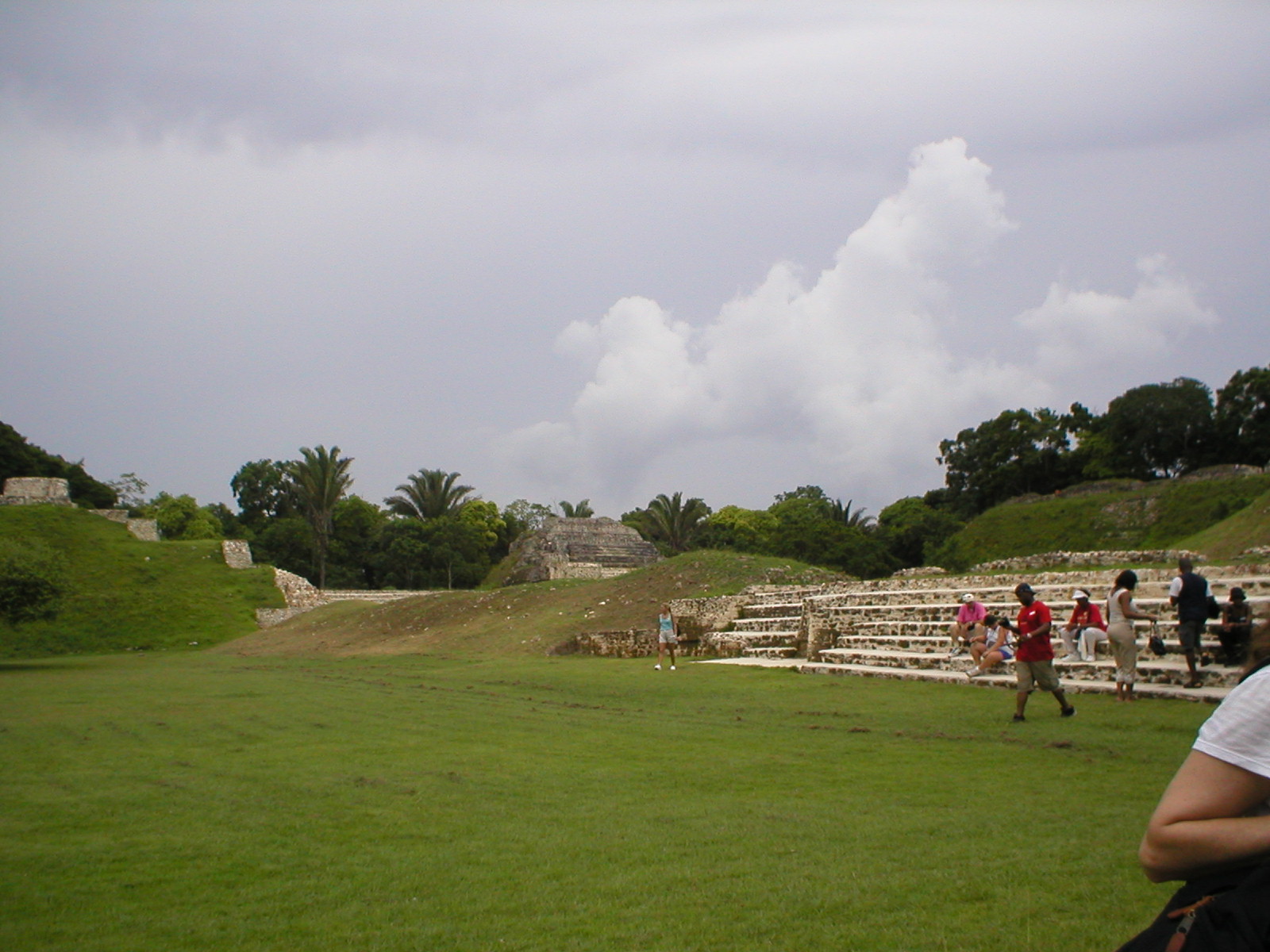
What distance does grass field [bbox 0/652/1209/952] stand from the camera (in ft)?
12.9

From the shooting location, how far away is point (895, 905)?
13.1ft

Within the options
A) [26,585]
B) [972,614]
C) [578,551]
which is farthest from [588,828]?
[578,551]

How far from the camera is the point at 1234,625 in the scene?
10.6 m

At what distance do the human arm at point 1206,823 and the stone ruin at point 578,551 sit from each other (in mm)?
40853

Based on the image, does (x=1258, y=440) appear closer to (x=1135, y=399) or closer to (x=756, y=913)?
(x=1135, y=399)

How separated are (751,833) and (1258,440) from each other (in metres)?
48.1

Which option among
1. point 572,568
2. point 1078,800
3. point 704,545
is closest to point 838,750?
point 1078,800

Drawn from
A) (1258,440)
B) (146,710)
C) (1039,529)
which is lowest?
(146,710)

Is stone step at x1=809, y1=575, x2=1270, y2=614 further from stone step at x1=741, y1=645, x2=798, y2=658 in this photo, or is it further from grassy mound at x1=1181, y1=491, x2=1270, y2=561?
grassy mound at x1=1181, y1=491, x2=1270, y2=561

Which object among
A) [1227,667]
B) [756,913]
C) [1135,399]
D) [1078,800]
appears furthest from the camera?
[1135,399]

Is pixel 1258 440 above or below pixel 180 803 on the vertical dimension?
above

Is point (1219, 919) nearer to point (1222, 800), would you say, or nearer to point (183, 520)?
point (1222, 800)

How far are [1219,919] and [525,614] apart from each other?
96.1ft

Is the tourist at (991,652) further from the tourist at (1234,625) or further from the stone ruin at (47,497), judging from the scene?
the stone ruin at (47,497)
